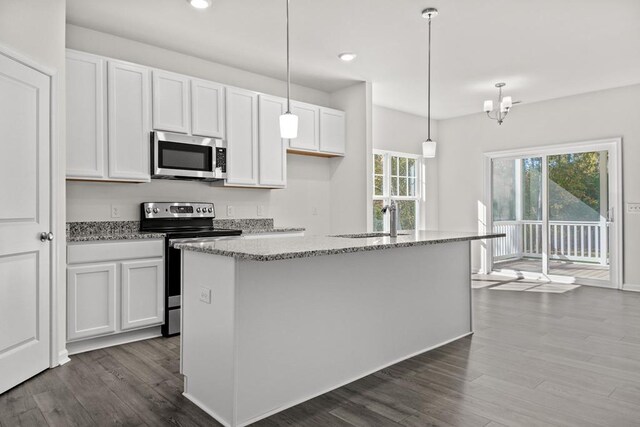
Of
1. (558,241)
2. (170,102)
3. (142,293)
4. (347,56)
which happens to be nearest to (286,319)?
(142,293)

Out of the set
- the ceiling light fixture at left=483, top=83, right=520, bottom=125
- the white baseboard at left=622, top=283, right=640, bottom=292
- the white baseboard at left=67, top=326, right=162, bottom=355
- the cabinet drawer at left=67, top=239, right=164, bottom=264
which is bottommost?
the white baseboard at left=67, top=326, right=162, bottom=355

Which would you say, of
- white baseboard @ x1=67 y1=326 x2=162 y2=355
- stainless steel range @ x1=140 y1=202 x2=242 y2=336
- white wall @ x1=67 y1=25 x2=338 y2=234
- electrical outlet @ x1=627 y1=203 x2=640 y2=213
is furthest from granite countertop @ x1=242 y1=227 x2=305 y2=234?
electrical outlet @ x1=627 y1=203 x2=640 y2=213

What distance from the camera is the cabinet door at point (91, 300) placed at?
10.4 feet

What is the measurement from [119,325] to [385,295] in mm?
2097

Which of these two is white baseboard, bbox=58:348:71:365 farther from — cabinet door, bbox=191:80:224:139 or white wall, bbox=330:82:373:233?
white wall, bbox=330:82:373:233

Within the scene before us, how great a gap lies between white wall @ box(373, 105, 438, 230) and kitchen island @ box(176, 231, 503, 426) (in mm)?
3711

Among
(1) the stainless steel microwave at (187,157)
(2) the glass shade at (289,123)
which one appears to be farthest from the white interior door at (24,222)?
(2) the glass shade at (289,123)

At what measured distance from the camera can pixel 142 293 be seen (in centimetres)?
352

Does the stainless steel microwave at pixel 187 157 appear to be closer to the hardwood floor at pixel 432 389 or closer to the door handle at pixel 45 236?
the door handle at pixel 45 236

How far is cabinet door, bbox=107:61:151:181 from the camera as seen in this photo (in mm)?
3555

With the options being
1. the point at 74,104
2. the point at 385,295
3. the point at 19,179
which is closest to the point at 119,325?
the point at 19,179

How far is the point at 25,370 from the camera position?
269 cm

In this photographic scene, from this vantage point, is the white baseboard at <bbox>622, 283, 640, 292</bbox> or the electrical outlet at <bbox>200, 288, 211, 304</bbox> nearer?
the electrical outlet at <bbox>200, 288, 211, 304</bbox>

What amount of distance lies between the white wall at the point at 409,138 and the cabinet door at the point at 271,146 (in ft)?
6.80
